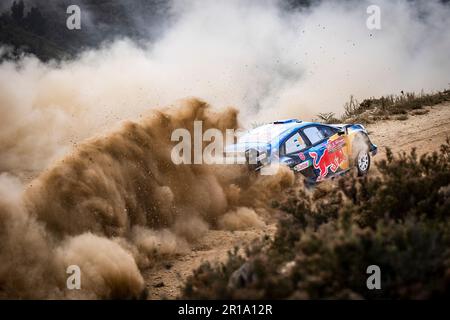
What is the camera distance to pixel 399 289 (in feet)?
12.8

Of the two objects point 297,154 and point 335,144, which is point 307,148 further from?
point 335,144

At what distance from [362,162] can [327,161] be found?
137 cm

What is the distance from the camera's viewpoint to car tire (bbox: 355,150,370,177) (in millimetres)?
10047

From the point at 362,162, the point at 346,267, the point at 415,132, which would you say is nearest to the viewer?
the point at 346,267

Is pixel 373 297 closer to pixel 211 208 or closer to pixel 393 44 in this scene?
pixel 211 208

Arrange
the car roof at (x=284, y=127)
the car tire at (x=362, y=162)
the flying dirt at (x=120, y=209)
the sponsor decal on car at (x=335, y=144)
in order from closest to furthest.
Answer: the flying dirt at (x=120, y=209) < the car roof at (x=284, y=127) < the sponsor decal on car at (x=335, y=144) < the car tire at (x=362, y=162)

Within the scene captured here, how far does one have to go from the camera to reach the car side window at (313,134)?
9.23 metres

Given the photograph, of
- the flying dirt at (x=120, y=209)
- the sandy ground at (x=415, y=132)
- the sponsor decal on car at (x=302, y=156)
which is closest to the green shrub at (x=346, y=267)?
the flying dirt at (x=120, y=209)

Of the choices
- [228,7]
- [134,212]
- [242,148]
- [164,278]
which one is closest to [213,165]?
[242,148]

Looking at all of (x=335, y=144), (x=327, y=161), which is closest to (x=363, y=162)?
(x=335, y=144)

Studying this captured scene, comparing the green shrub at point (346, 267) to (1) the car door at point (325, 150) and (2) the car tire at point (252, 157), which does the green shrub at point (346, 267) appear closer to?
(2) the car tire at point (252, 157)

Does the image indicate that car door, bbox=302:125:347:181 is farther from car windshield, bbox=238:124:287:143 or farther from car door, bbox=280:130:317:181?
car windshield, bbox=238:124:287:143

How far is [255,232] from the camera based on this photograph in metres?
7.77

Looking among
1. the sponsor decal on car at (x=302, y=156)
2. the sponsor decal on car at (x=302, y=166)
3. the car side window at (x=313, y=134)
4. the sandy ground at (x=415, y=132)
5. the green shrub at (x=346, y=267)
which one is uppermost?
the sandy ground at (x=415, y=132)
